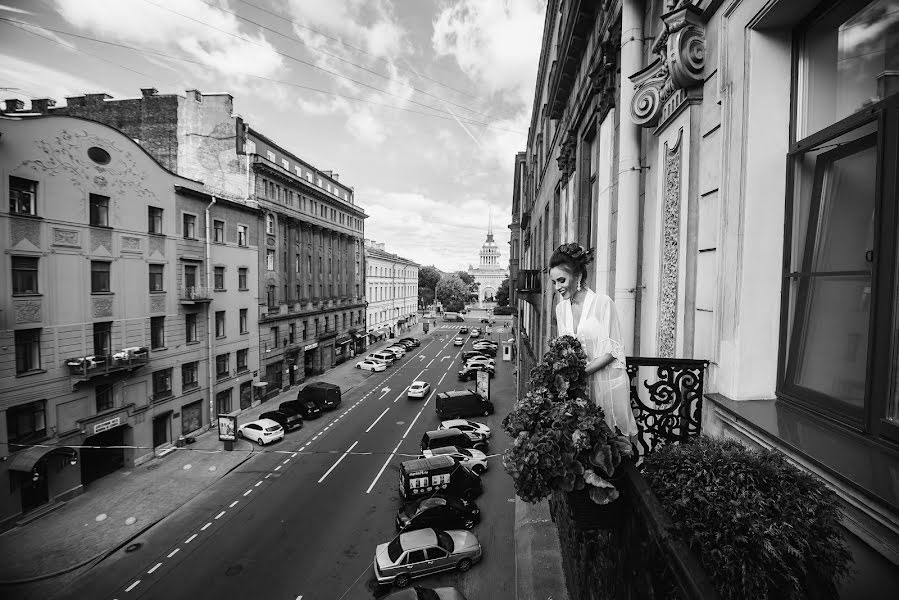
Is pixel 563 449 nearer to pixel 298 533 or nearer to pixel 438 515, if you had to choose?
pixel 438 515

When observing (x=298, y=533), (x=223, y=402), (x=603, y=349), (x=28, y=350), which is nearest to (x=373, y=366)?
(x=223, y=402)

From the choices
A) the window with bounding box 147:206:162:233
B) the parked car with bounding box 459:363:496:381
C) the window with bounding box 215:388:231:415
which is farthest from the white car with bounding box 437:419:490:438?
the window with bounding box 147:206:162:233

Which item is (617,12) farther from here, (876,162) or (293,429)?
(293,429)

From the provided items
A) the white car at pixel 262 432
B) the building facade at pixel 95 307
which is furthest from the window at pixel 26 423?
the white car at pixel 262 432

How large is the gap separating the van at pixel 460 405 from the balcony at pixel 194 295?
15380mm

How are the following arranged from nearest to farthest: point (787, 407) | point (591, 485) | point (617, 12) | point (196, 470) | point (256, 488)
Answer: point (591, 485)
point (787, 407)
point (617, 12)
point (256, 488)
point (196, 470)

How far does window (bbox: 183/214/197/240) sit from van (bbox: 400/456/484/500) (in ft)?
58.5

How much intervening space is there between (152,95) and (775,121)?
36090 millimetres

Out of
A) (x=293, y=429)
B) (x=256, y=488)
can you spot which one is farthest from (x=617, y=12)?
(x=293, y=429)

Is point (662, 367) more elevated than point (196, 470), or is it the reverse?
point (662, 367)

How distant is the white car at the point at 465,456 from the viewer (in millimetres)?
19266

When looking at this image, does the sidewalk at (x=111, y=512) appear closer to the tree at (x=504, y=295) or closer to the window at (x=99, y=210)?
the window at (x=99, y=210)

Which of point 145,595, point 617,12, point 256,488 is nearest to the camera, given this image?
point 617,12

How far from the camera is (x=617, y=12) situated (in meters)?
7.12
